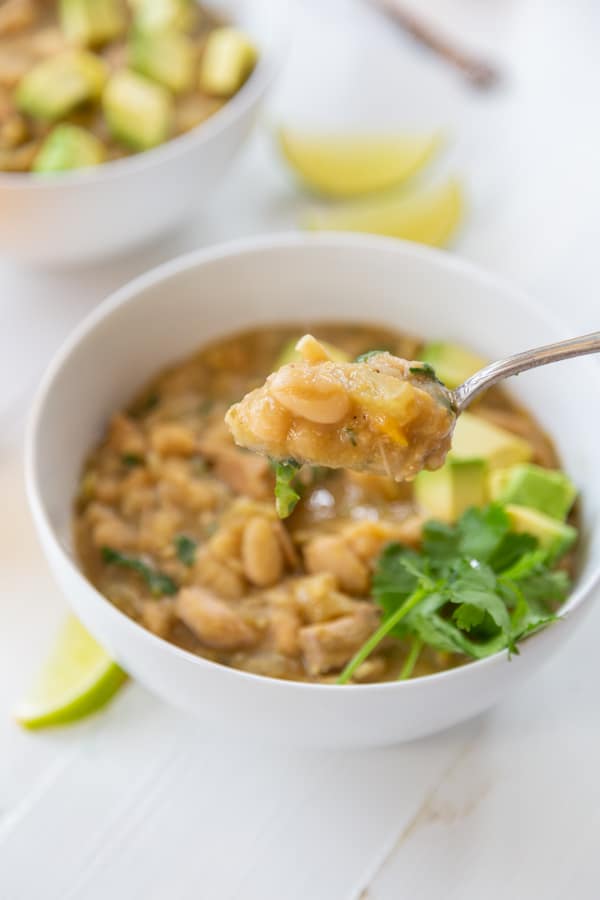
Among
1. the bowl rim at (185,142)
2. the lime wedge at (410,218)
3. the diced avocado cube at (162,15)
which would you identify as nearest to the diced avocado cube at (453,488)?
the lime wedge at (410,218)

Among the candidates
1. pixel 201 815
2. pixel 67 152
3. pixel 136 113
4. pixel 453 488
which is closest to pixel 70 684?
pixel 201 815

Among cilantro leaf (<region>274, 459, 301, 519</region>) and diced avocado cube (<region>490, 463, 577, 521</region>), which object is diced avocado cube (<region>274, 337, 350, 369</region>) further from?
cilantro leaf (<region>274, 459, 301, 519</region>)

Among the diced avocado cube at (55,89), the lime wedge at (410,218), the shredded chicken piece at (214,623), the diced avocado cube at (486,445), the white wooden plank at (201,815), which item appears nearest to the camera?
the white wooden plank at (201,815)

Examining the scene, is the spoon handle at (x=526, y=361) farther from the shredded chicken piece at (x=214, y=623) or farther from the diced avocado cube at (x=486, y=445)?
the shredded chicken piece at (x=214, y=623)

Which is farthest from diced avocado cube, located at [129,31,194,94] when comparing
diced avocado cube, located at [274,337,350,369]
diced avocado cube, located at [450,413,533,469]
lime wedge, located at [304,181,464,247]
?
diced avocado cube, located at [450,413,533,469]

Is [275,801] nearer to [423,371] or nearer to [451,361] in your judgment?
[423,371]
